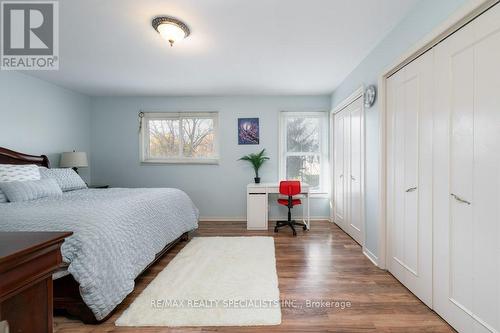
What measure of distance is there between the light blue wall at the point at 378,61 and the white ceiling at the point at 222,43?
0.11 m

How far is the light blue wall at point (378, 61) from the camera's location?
Answer: 6.16 ft

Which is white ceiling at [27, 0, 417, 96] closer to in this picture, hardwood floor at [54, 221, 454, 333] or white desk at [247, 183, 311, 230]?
white desk at [247, 183, 311, 230]

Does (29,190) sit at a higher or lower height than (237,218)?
higher

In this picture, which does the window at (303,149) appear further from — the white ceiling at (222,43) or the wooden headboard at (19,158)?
the wooden headboard at (19,158)

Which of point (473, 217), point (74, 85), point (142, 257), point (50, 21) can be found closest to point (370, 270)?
point (473, 217)

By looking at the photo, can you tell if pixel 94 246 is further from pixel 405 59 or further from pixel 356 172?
pixel 356 172

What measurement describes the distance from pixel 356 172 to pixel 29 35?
4.19 m

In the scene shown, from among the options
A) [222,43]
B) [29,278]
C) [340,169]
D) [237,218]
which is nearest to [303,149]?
[340,169]

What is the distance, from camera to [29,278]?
85 centimetres

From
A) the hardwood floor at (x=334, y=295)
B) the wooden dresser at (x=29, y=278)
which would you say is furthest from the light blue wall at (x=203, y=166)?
the wooden dresser at (x=29, y=278)

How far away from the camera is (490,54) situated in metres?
1.42

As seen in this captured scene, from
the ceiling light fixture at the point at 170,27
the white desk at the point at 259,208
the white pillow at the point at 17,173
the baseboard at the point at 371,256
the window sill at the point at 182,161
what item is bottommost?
the baseboard at the point at 371,256

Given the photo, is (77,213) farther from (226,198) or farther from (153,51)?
(226,198)

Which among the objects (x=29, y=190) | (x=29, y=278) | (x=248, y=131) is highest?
(x=248, y=131)
